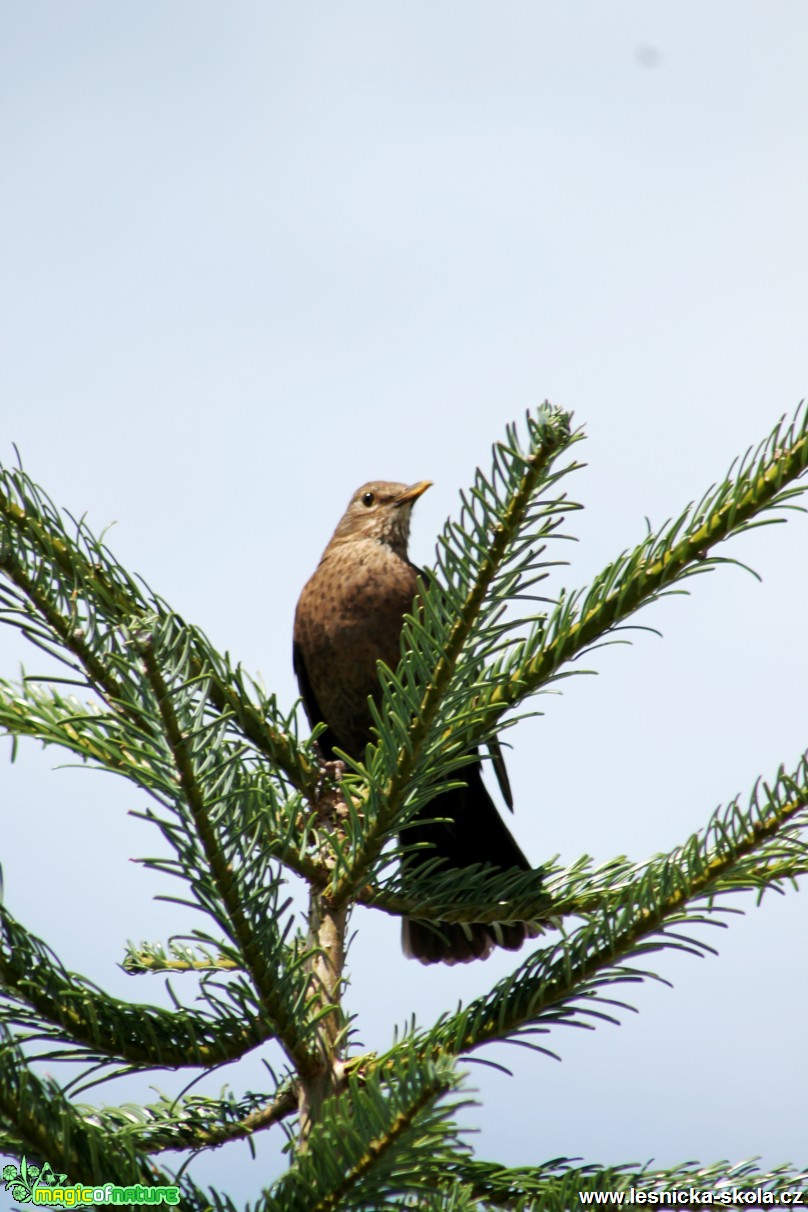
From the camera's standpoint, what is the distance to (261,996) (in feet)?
5.11

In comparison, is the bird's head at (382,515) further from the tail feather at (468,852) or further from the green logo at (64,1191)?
the green logo at (64,1191)

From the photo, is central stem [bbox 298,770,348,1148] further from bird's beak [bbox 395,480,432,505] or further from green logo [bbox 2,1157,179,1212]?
bird's beak [bbox 395,480,432,505]

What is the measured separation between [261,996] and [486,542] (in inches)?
27.7

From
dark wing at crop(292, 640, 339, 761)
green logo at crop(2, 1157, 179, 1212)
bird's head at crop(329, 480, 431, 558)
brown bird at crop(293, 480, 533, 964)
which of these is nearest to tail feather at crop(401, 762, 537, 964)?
brown bird at crop(293, 480, 533, 964)

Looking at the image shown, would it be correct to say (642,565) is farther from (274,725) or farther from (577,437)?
(274,725)

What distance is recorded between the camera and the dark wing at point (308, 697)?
157 inches

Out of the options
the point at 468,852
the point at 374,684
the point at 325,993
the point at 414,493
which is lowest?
the point at 325,993

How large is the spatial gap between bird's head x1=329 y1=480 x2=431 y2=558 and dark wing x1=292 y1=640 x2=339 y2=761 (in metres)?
0.61

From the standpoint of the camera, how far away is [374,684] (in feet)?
12.0

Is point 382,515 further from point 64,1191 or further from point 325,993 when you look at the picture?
point 64,1191

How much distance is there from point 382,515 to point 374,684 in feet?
3.94

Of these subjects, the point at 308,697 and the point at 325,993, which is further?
the point at 308,697

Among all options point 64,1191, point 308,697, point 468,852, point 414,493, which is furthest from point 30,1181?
point 414,493

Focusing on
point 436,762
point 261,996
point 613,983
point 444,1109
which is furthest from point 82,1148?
point 613,983
